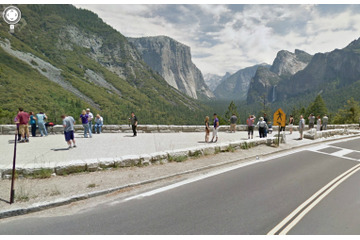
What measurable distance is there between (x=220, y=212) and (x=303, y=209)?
6.72 ft

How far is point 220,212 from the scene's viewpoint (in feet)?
16.8

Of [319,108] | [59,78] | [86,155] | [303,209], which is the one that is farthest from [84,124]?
[59,78]

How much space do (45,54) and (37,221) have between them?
184 m

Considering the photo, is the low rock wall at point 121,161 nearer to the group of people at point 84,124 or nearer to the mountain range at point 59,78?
the group of people at point 84,124

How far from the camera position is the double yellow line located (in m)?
4.51

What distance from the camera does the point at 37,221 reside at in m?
4.65

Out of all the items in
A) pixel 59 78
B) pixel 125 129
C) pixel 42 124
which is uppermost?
pixel 59 78

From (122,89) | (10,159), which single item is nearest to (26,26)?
(122,89)

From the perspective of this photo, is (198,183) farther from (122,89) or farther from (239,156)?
(122,89)

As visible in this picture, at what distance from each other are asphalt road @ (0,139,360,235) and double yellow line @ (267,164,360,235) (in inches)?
3.2

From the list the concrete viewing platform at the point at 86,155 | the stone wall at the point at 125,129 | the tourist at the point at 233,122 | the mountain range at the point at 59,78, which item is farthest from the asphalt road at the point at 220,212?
the mountain range at the point at 59,78

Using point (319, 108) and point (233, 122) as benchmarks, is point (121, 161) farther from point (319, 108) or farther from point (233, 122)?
point (319, 108)

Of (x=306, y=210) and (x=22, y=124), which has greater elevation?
(x=22, y=124)

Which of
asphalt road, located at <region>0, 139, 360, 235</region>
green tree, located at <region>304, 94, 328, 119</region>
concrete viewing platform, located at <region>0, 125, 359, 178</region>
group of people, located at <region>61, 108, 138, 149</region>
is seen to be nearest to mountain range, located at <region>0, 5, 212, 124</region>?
group of people, located at <region>61, 108, 138, 149</region>
